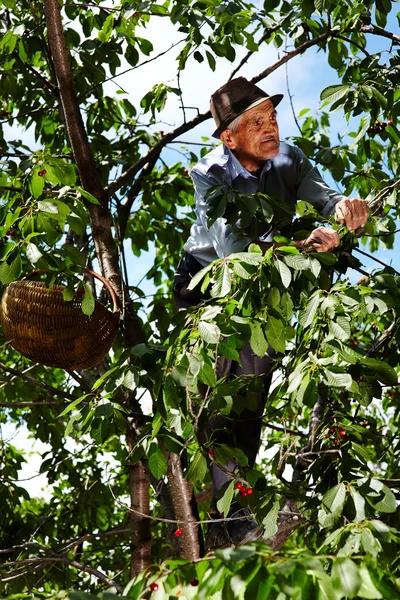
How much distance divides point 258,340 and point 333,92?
3.85 feet

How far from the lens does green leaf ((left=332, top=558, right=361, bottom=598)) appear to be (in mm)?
1636

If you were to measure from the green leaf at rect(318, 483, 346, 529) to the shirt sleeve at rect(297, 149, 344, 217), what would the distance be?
1.18 m

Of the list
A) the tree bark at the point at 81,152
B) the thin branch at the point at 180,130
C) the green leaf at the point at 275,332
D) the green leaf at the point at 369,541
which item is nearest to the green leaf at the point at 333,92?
the thin branch at the point at 180,130

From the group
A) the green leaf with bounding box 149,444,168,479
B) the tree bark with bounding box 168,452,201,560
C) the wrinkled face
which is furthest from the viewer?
the tree bark with bounding box 168,452,201,560

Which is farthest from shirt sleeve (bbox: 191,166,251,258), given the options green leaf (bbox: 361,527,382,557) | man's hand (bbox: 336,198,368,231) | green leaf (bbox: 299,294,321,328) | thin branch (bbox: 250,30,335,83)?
thin branch (bbox: 250,30,335,83)

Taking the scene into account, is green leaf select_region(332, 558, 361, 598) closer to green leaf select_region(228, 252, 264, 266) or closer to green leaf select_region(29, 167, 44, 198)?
green leaf select_region(228, 252, 264, 266)

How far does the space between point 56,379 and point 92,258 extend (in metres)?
1.52

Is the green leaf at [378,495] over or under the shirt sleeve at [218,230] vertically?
under

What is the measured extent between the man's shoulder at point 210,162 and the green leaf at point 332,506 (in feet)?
4.46

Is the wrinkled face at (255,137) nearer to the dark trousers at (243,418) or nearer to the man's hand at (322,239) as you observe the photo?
the dark trousers at (243,418)

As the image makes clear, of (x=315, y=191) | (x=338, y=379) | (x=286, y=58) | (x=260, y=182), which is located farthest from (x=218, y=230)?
(x=286, y=58)

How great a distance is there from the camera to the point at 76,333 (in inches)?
131

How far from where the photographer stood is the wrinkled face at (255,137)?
3.32 meters

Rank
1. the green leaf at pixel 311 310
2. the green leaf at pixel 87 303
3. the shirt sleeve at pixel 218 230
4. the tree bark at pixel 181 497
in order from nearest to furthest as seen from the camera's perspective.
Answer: the green leaf at pixel 311 310 → the shirt sleeve at pixel 218 230 → the green leaf at pixel 87 303 → the tree bark at pixel 181 497
